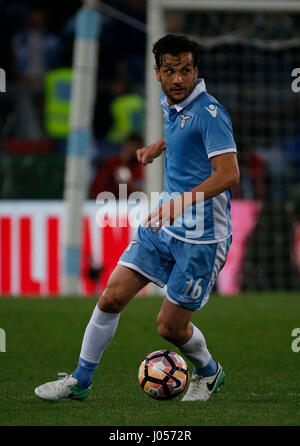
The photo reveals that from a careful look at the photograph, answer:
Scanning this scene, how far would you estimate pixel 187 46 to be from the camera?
615cm

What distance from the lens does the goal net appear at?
44.0 ft

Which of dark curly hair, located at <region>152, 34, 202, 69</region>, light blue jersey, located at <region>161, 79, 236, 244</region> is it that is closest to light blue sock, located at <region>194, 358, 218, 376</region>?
light blue jersey, located at <region>161, 79, 236, 244</region>

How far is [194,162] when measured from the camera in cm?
616

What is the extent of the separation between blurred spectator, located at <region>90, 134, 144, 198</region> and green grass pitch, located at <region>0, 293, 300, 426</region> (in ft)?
7.75

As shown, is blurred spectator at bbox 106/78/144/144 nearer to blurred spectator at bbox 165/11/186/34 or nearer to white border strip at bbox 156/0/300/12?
blurred spectator at bbox 165/11/186/34

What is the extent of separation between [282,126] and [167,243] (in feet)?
29.2

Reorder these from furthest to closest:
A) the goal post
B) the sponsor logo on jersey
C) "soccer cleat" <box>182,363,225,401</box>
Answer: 1. the goal post
2. "soccer cleat" <box>182,363,225,401</box>
3. the sponsor logo on jersey

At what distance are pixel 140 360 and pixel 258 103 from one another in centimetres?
683

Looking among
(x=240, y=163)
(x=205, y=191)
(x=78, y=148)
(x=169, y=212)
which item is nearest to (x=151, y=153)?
(x=205, y=191)

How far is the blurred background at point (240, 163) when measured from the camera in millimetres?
13266

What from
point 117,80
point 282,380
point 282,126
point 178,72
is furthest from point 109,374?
point 117,80

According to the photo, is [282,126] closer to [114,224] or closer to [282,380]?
[114,224]

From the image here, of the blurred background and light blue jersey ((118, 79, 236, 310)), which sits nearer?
light blue jersey ((118, 79, 236, 310))

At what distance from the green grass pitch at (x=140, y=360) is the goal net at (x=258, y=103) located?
83 cm
